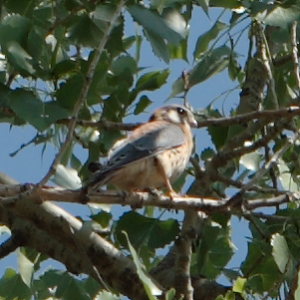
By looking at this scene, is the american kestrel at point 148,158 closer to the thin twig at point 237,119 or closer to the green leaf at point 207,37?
the thin twig at point 237,119

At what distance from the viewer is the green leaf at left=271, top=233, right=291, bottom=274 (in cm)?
417

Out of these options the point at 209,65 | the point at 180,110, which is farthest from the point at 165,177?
the point at 180,110

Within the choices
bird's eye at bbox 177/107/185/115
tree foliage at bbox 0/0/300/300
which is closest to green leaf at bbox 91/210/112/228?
tree foliage at bbox 0/0/300/300

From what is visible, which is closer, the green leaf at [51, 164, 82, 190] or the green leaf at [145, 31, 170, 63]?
the green leaf at [145, 31, 170, 63]

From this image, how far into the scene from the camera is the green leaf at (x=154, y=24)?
426 cm

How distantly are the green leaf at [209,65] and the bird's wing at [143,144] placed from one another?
40cm

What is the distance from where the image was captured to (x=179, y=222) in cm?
487

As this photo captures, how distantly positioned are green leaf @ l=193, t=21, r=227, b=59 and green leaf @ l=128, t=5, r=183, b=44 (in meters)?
0.84

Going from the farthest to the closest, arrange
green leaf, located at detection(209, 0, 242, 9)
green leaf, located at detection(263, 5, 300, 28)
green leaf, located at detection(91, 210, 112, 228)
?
green leaf, located at detection(91, 210, 112, 228)
green leaf, located at detection(209, 0, 242, 9)
green leaf, located at detection(263, 5, 300, 28)

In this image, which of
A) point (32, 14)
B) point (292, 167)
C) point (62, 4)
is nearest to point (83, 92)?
point (32, 14)

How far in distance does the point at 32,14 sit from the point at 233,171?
1.17 meters

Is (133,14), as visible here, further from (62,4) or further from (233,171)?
(233,171)

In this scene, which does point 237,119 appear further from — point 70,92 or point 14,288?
point 14,288

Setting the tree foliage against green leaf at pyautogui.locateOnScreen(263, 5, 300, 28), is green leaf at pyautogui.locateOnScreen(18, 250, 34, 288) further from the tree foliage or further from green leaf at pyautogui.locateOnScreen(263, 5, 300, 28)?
green leaf at pyautogui.locateOnScreen(263, 5, 300, 28)
